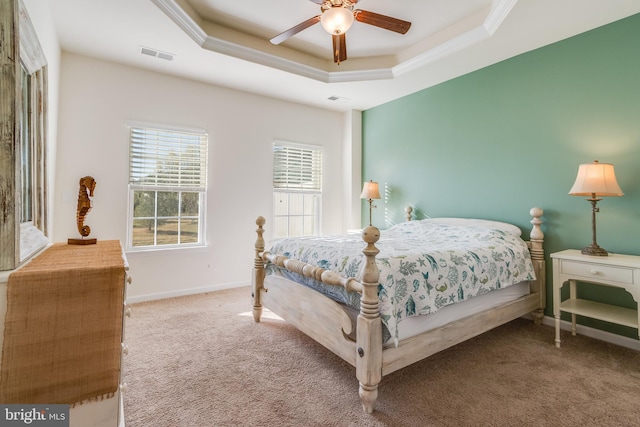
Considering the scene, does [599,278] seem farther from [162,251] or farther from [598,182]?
[162,251]

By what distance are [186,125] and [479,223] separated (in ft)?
11.8

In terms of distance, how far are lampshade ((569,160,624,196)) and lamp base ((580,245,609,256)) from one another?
17.5 inches

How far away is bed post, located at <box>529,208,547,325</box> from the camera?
2869 millimetres

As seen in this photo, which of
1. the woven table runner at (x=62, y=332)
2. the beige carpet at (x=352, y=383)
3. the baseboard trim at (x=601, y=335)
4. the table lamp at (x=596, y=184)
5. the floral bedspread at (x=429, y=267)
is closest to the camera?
the woven table runner at (x=62, y=332)

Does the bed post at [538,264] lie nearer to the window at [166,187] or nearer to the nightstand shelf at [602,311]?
the nightstand shelf at [602,311]

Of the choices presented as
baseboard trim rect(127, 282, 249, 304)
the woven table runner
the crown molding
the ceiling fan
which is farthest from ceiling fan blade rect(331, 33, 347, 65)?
baseboard trim rect(127, 282, 249, 304)

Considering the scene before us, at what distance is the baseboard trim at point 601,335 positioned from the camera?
2445mm

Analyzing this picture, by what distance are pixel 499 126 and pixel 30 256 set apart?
3.97 metres

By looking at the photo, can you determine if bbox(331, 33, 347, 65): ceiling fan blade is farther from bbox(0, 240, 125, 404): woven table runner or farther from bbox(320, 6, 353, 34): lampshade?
bbox(0, 240, 125, 404): woven table runner

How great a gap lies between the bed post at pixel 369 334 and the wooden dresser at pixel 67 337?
115cm

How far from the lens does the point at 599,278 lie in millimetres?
2260

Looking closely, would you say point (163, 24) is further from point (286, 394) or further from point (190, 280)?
point (286, 394)

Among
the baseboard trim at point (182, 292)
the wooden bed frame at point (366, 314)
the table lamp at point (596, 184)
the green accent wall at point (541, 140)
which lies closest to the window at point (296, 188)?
the baseboard trim at point (182, 292)

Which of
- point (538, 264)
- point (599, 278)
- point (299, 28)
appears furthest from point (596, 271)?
point (299, 28)
